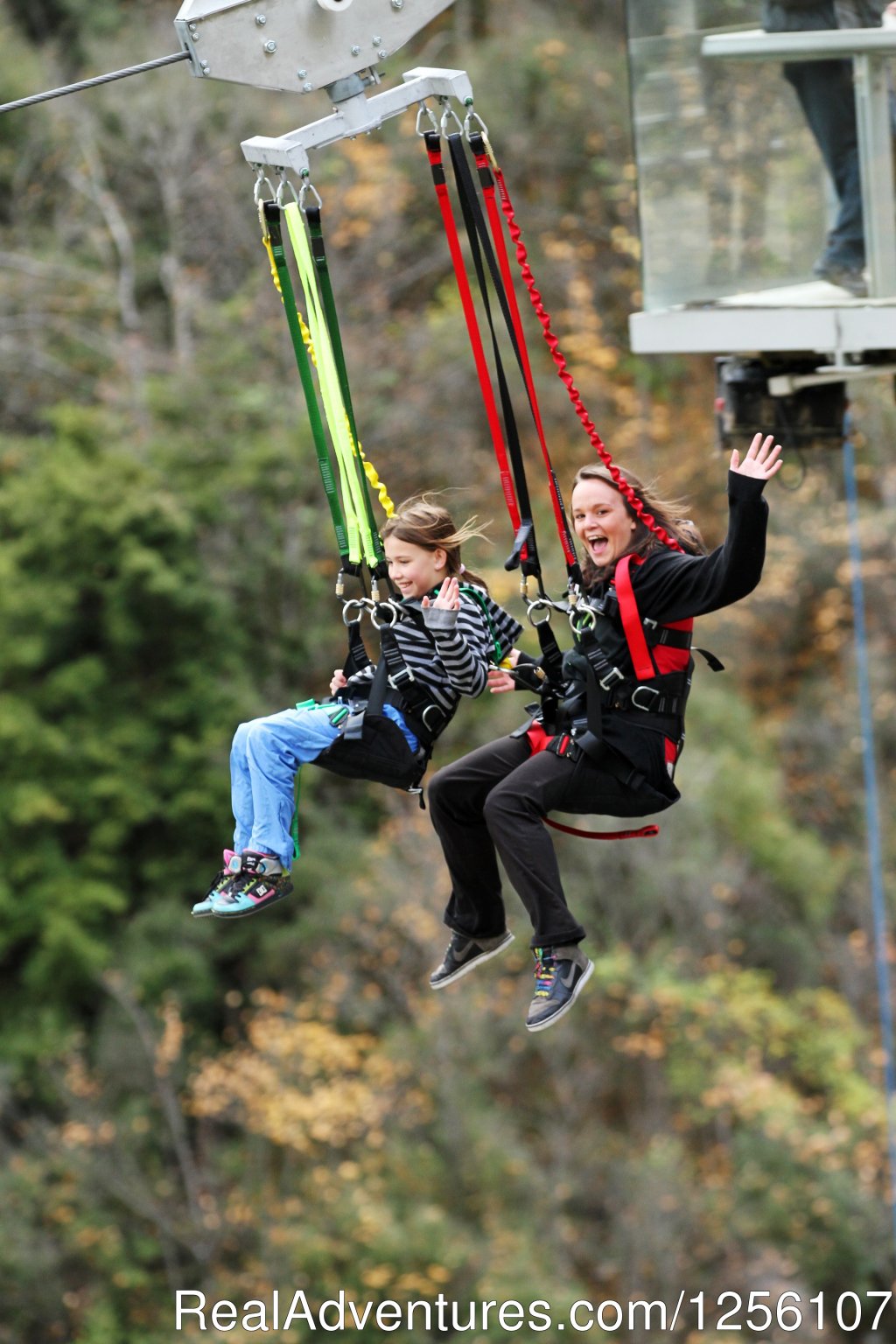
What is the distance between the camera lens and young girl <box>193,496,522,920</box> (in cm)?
465

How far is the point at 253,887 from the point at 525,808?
27.8 inches

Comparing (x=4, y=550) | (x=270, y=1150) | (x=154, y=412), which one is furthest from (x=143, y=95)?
(x=270, y=1150)

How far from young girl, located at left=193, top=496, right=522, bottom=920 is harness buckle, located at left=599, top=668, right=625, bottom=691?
0.31m

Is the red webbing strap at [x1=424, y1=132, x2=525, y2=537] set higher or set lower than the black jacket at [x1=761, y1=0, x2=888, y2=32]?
lower

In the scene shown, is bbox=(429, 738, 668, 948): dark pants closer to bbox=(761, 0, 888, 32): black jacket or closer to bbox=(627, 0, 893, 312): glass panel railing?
bbox=(627, 0, 893, 312): glass panel railing

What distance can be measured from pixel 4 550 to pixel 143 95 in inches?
171

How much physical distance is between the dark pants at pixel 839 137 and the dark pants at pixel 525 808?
3.14 metres

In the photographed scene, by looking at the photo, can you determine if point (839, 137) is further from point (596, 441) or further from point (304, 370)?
point (304, 370)

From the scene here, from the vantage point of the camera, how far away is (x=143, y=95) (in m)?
15.8

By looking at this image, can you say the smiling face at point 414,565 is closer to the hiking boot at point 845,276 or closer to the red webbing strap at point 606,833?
the red webbing strap at point 606,833

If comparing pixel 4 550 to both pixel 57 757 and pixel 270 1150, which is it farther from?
pixel 270 1150

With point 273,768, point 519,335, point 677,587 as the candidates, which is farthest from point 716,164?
point 273,768

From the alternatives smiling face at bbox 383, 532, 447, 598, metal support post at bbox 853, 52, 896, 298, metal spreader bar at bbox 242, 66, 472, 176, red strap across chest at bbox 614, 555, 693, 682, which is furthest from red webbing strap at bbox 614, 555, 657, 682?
metal support post at bbox 853, 52, 896, 298

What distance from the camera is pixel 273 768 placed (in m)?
4.65
